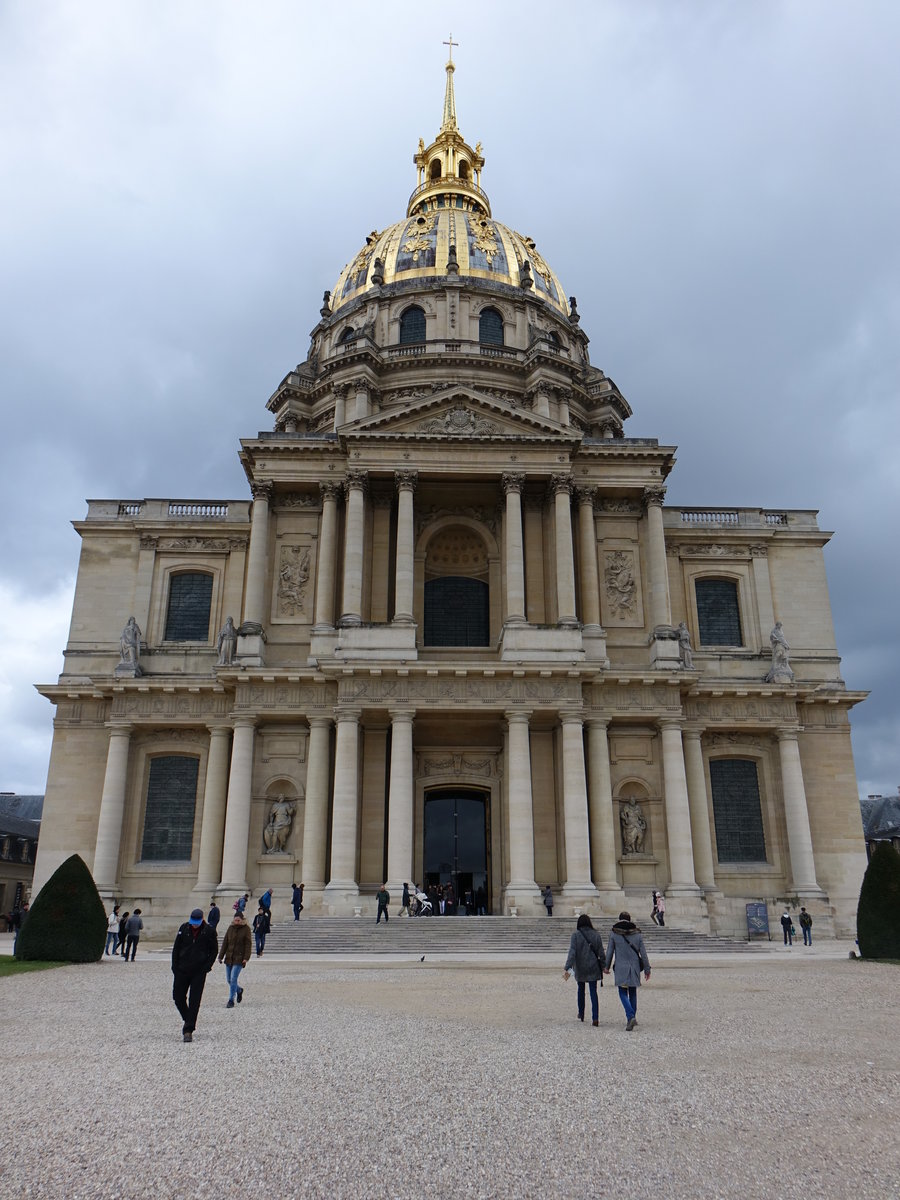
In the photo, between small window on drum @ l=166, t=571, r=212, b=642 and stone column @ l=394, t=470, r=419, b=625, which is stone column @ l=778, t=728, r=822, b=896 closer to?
stone column @ l=394, t=470, r=419, b=625

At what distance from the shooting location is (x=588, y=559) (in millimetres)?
37938

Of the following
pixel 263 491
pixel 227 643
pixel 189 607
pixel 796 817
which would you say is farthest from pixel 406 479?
pixel 796 817

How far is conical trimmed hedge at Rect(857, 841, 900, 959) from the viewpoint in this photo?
2233 centimetres

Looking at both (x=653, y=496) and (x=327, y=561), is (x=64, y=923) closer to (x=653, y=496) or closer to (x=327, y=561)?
(x=327, y=561)

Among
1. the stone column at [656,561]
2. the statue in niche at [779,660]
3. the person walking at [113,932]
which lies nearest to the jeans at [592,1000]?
the person walking at [113,932]

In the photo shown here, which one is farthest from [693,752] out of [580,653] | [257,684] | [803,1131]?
[803,1131]

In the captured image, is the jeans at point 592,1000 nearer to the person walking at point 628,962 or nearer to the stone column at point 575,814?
the person walking at point 628,962

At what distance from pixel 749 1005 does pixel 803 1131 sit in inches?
307

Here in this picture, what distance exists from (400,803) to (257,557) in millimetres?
11676

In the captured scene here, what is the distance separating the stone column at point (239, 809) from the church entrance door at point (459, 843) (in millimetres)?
6987

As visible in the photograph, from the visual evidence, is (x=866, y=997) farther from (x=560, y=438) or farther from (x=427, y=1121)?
(x=560, y=438)

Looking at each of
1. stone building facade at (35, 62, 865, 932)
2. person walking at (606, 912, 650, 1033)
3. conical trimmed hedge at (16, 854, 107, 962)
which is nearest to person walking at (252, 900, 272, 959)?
conical trimmed hedge at (16, 854, 107, 962)

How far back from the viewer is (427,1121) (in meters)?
7.48

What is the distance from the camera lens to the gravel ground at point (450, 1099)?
6.22 metres
